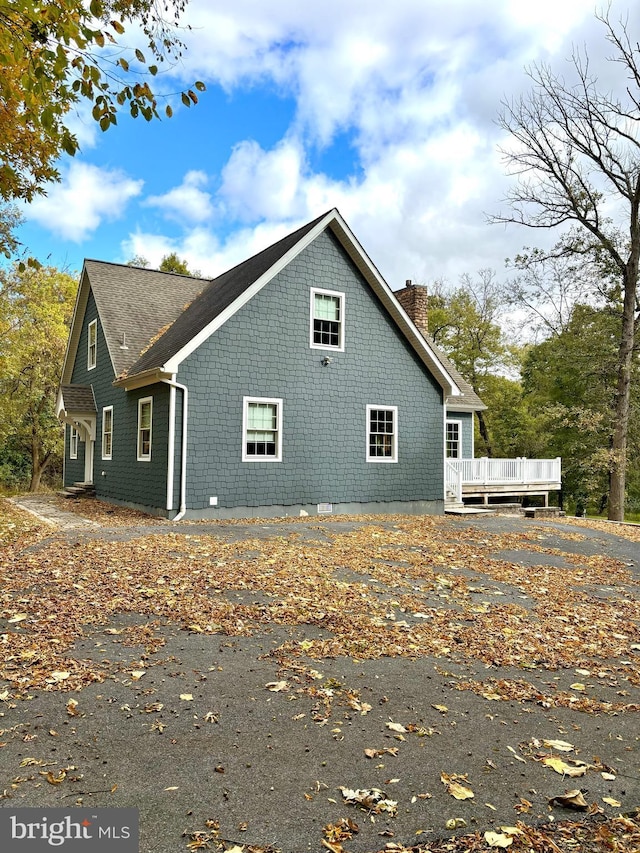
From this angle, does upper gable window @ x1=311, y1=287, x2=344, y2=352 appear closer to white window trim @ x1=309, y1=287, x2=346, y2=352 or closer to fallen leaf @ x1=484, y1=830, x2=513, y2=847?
white window trim @ x1=309, y1=287, x2=346, y2=352

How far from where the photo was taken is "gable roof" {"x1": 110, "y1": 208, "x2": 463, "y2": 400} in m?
14.0

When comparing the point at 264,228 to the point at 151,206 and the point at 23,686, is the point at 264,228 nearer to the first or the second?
the point at 151,206

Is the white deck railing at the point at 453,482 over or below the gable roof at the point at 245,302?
below

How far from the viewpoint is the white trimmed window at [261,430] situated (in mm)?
14636

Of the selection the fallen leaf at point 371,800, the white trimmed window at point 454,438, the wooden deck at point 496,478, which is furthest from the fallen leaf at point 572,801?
the white trimmed window at point 454,438

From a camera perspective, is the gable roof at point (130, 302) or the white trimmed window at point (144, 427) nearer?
the white trimmed window at point (144, 427)

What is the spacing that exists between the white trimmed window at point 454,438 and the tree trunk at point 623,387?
5606mm

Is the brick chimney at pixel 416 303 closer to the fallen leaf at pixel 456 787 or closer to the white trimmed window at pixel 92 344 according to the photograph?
the white trimmed window at pixel 92 344

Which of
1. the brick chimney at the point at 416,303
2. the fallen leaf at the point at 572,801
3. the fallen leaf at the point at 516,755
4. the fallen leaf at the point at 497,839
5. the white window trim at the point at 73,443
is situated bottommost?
the fallen leaf at the point at 516,755

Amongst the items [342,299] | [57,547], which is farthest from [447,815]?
[342,299]

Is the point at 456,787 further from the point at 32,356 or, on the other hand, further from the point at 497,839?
the point at 32,356

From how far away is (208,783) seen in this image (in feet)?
9.98

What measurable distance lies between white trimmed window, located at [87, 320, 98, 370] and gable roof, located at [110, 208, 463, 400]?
3032 millimetres

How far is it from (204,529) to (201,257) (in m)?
34.6
